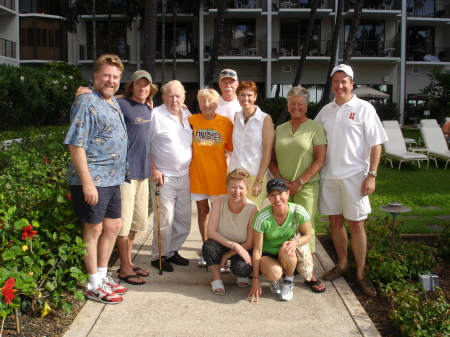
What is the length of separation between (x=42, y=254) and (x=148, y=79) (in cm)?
186

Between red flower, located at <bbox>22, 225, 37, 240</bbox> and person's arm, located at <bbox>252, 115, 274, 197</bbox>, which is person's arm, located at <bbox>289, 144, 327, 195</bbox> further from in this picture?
red flower, located at <bbox>22, 225, 37, 240</bbox>

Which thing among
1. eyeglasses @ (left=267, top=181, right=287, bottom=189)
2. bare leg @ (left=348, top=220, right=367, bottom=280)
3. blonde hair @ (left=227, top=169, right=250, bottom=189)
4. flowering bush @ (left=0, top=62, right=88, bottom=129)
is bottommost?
bare leg @ (left=348, top=220, right=367, bottom=280)

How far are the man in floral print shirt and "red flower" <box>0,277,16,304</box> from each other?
94 cm

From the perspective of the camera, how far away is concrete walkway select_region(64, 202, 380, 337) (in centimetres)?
384

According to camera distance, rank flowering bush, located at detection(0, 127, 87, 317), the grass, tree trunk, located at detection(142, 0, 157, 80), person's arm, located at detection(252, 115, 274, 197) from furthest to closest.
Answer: tree trunk, located at detection(142, 0, 157, 80), the grass, person's arm, located at detection(252, 115, 274, 197), flowering bush, located at detection(0, 127, 87, 317)

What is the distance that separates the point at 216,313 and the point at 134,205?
4.61 ft

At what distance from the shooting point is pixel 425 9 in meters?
34.3

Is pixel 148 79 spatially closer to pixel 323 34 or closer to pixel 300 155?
pixel 300 155


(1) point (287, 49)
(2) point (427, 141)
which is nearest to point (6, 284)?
(2) point (427, 141)

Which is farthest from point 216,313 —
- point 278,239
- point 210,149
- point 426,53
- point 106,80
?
point 426,53

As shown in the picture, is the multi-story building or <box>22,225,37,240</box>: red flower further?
the multi-story building

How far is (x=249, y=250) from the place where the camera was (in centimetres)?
472

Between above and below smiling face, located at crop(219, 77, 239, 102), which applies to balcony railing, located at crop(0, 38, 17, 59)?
above

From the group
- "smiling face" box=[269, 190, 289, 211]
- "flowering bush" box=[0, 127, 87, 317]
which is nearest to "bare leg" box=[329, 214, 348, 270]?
"smiling face" box=[269, 190, 289, 211]
